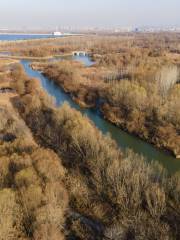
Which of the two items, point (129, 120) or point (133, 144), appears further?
point (129, 120)

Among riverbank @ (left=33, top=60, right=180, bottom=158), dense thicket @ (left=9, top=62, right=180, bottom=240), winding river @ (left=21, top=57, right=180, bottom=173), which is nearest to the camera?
dense thicket @ (left=9, top=62, right=180, bottom=240)

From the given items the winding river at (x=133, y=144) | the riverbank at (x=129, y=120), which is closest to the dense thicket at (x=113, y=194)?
the winding river at (x=133, y=144)

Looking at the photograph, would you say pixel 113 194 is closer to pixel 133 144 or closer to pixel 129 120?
pixel 133 144

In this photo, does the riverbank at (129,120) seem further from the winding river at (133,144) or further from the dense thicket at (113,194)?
the dense thicket at (113,194)

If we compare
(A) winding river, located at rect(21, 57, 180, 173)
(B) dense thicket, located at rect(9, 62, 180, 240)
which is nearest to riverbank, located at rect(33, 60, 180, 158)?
(A) winding river, located at rect(21, 57, 180, 173)

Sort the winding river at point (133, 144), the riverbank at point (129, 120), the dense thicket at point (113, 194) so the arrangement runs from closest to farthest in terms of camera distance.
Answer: the dense thicket at point (113, 194), the winding river at point (133, 144), the riverbank at point (129, 120)

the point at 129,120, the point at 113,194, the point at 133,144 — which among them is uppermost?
the point at 113,194

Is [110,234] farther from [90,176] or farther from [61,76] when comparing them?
[61,76]

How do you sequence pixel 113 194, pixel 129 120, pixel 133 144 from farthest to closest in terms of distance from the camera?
pixel 129 120 → pixel 133 144 → pixel 113 194

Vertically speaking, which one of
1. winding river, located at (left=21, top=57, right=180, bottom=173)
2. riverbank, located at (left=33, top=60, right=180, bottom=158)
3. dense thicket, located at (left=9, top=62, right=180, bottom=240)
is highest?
dense thicket, located at (left=9, top=62, right=180, bottom=240)

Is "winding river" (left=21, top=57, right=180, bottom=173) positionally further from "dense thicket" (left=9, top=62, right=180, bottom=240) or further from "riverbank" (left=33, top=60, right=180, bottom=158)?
"dense thicket" (left=9, top=62, right=180, bottom=240)

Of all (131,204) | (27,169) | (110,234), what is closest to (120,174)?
(131,204)

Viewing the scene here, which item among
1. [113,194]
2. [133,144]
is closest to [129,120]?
[133,144]
